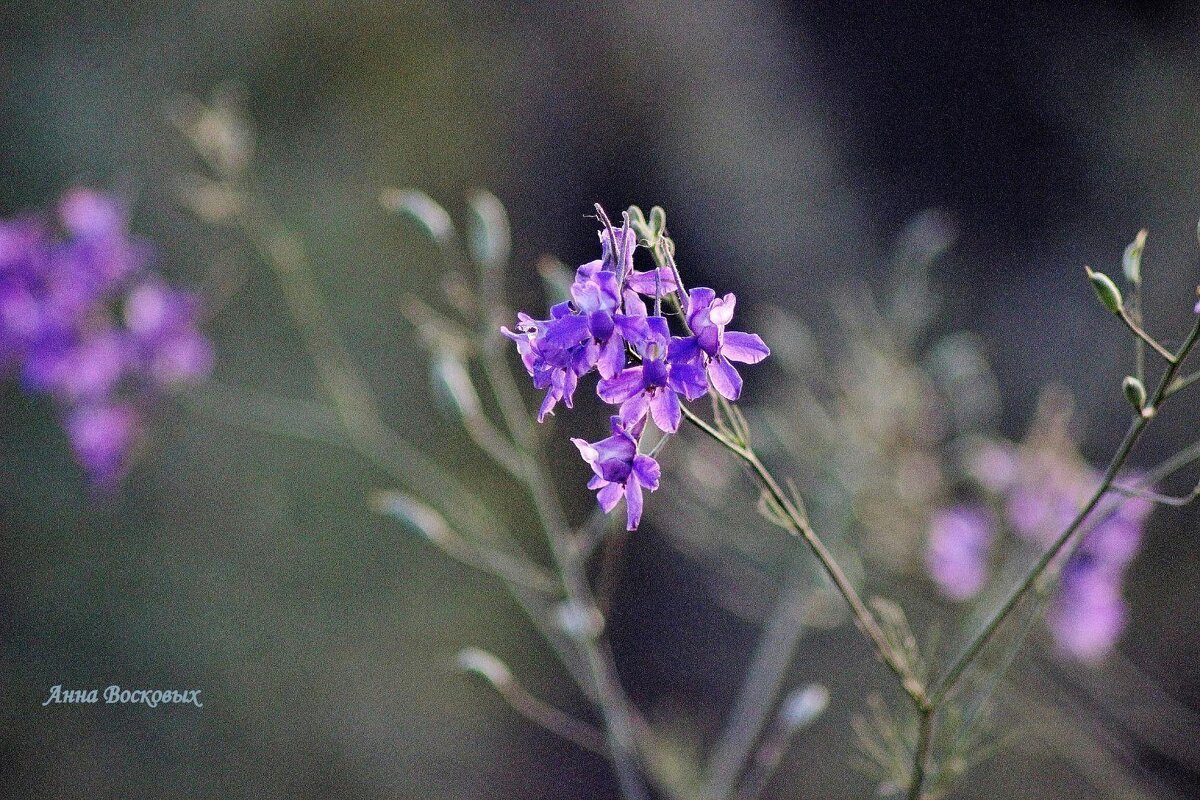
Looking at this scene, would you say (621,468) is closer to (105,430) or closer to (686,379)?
(686,379)

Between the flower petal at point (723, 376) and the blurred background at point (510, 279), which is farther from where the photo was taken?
the blurred background at point (510, 279)

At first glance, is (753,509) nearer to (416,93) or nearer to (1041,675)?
(1041,675)

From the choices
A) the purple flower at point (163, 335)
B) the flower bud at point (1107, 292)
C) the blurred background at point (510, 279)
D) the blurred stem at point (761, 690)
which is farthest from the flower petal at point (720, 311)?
the blurred background at point (510, 279)

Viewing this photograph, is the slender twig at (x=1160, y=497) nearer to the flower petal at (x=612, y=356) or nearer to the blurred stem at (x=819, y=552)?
the blurred stem at (x=819, y=552)

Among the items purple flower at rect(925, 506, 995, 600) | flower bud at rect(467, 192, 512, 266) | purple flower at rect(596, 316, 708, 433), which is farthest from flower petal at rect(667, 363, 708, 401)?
purple flower at rect(925, 506, 995, 600)

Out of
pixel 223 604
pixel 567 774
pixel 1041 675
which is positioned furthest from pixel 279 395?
pixel 1041 675

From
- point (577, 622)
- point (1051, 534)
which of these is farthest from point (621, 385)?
point (1051, 534)
